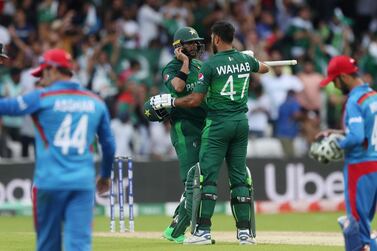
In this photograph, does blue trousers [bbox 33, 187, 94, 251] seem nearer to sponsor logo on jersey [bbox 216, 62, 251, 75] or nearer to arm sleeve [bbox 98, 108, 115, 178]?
arm sleeve [bbox 98, 108, 115, 178]

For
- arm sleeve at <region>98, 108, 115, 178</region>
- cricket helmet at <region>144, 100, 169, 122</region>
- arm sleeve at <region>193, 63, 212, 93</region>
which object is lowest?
arm sleeve at <region>98, 108, 115, 178</region>

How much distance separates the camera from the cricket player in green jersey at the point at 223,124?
12.4 metres

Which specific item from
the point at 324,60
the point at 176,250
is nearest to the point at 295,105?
the point at 324,60

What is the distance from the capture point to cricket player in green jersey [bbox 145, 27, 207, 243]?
1323cm

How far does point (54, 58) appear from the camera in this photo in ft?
Answer: 28.9

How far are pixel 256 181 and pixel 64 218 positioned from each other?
13.2 m

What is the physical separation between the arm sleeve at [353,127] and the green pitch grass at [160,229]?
284 cm

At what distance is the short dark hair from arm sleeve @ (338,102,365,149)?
3103 millimetres

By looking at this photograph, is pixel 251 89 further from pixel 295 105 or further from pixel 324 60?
pixel 324 60

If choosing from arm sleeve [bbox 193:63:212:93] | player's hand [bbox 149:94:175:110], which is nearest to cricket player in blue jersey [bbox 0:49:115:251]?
arm sleeve [bbox 193:63:212:93]

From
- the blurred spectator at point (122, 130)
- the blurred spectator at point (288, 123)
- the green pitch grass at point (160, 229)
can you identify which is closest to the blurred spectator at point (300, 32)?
the blurred spectator at point (288, 123)

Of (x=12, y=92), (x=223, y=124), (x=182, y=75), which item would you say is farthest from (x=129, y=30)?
(x=223, y=124)

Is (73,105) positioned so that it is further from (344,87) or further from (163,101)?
(163,101)

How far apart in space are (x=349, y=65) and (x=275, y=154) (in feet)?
40.4
